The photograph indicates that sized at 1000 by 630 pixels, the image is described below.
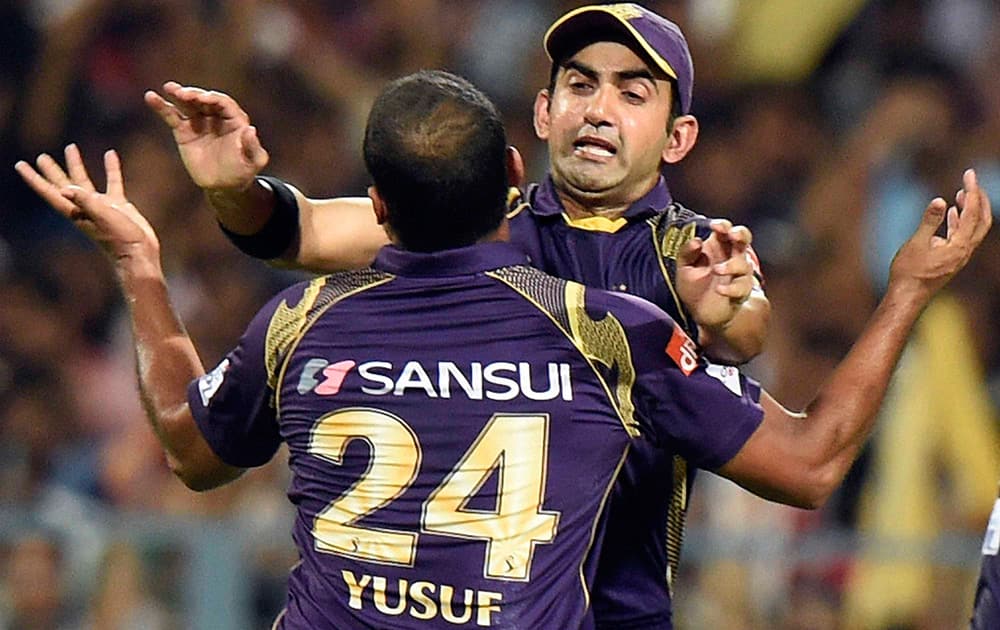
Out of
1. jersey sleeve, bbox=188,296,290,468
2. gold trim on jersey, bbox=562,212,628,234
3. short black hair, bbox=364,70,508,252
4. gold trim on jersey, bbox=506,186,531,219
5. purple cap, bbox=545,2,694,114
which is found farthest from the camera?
gold trim on jersey, bbox=506,186,531,219

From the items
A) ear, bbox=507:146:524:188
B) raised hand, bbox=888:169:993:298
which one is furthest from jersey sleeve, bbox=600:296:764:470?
raised hand, bbox=888:169:993:298

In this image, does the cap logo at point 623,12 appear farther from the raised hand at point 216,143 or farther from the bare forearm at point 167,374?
the bare forearm at point 167,374

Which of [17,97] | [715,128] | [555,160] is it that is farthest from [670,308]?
[17,97]

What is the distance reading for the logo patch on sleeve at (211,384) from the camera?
4309 millimetres

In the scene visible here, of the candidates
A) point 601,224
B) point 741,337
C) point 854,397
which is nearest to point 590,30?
point 601,224

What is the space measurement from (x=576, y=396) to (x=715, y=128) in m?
5.85

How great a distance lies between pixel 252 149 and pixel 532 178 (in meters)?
4.97

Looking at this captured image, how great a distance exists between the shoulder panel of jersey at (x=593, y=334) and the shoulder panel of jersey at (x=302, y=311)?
0.26 m

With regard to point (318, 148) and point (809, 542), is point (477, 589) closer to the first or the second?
point (809, 542)

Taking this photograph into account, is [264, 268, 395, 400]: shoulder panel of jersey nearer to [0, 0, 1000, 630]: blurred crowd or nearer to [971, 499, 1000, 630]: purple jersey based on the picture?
[971, 499, 1000, 630]: purple jersey

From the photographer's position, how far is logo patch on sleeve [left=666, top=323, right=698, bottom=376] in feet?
13.4

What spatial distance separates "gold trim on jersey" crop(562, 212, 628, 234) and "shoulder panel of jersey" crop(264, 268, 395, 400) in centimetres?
67

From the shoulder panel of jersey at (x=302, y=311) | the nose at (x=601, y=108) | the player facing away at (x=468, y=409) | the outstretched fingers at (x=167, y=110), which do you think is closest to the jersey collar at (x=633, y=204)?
the nose at (x=601, y=108)

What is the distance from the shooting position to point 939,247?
4348mm
